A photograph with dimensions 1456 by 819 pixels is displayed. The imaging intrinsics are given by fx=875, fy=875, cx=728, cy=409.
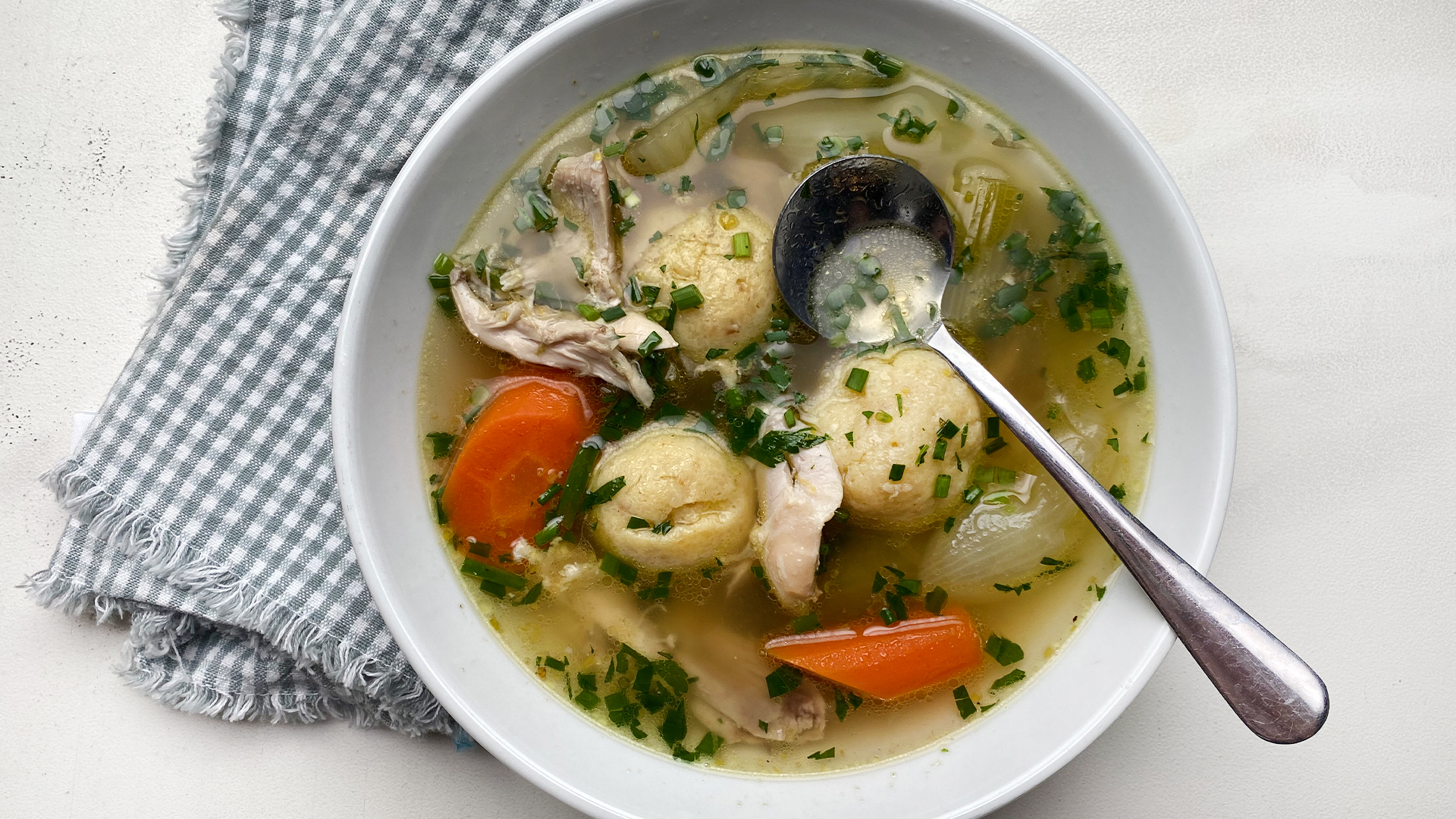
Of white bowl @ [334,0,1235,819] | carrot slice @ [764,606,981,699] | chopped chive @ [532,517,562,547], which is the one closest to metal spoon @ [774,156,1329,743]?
white bowl @ [334,0,1235,819]

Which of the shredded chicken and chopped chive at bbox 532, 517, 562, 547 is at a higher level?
chopped chive at bbox 532, 517, 562, 547

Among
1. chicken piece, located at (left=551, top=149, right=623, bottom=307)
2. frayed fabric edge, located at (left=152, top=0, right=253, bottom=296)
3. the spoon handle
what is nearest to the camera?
the spoon handle

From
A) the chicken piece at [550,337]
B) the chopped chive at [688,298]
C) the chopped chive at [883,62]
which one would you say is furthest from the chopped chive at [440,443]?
the chopped chive at [883,62]

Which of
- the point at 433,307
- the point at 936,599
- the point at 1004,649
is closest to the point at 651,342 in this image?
the point at 433,307

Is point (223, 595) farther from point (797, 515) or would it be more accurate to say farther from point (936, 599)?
point (936, 599)

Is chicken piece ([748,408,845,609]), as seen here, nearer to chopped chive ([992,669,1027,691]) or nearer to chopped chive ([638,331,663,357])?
chopped chive ([638,331,663,357])
